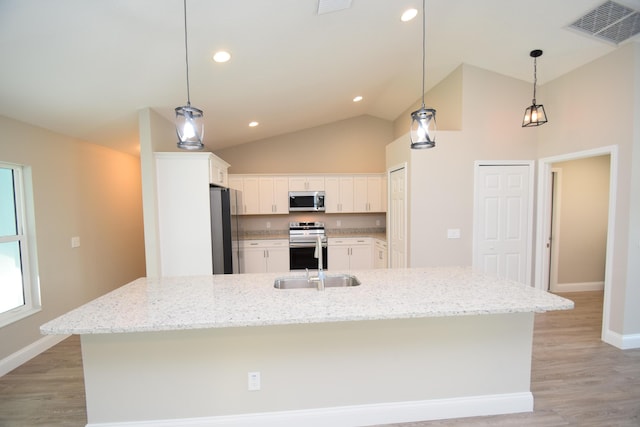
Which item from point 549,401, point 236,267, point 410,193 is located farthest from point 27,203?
point 549,401

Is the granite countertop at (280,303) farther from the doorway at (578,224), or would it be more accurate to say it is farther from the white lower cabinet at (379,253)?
the doorway at (578,224)

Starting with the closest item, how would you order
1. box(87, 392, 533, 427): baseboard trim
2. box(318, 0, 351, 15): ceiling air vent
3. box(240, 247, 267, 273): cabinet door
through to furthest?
box(87, 392, 533, 427): baseboard trim < box(318, 0, 351, 15): ceiling air vent < box(240, 247, 267, 273): cabinet door

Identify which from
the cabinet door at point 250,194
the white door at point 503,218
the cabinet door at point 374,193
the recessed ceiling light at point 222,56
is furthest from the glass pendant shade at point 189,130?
the cabinet door at point 374,193

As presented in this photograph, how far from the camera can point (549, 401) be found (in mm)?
2104

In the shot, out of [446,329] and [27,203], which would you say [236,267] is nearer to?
[27,203]

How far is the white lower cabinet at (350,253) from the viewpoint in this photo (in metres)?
5.51

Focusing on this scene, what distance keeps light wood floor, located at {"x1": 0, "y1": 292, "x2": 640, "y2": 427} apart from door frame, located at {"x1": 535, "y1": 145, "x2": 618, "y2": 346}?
37cm

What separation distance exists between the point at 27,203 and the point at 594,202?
7.47 m

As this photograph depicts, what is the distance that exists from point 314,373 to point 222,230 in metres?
2.20

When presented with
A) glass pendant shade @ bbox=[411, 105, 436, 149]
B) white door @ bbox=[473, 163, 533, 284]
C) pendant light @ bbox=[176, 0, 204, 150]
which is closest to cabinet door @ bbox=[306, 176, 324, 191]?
white door @ bbox=[473, 163, 533, 284]

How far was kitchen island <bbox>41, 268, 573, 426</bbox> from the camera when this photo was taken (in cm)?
170

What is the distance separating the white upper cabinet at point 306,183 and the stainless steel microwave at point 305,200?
0.08 m

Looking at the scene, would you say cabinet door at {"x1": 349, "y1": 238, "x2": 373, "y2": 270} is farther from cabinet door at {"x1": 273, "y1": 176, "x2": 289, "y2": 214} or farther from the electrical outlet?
the electrical outlet

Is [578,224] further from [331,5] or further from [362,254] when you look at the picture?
[331,5]
